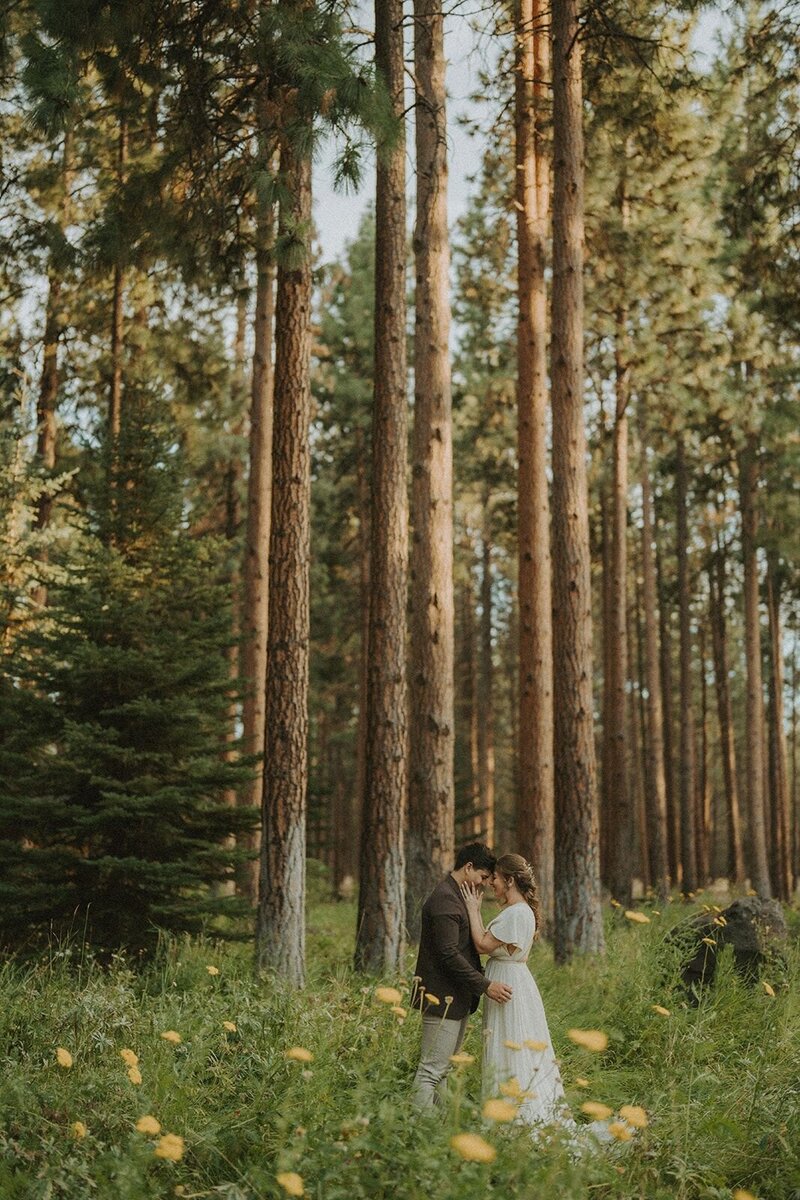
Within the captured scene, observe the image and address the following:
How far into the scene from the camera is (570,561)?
10539 millimetres

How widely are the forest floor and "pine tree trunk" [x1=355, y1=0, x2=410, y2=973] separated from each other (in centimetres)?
114

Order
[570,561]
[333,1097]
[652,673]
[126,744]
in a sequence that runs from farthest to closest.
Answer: [652,673] → [126,744] → [570,561] → [333,1097]

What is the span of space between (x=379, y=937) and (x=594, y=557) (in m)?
19.7

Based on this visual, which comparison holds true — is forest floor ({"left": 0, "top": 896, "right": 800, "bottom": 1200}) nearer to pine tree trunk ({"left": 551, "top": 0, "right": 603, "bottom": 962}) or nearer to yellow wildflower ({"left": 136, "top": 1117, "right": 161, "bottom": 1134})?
yellow wildflower ({"left": 136, "top": 1117, "right": 161, "bottom": 1134})

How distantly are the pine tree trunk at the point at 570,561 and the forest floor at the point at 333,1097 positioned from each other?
1954 millimetres

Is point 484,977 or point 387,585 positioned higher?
point 387,585

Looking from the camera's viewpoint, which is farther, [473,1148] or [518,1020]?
[518,1020]

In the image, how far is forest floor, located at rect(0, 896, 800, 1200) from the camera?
4.01 meters

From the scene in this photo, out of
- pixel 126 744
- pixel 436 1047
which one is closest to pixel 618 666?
pixel 126 744

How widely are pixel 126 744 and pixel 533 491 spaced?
641cm

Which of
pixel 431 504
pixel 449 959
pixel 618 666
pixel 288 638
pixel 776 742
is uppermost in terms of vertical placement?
pixel 431 504

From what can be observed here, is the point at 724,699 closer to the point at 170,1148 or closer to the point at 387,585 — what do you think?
the point at 387,585

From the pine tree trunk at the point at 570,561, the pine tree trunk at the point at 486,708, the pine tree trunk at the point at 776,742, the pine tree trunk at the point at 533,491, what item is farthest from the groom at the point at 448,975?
the pine tree trunk at the point at 486,708

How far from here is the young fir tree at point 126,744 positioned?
1002 centimetres
